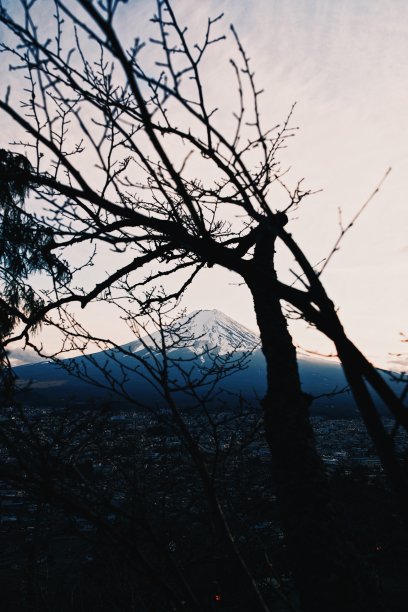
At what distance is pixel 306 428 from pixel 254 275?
4.20 ft

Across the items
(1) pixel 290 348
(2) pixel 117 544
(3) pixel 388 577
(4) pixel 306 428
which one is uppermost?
(1) pixel 290 348

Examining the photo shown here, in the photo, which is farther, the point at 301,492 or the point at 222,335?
the point at 222,335

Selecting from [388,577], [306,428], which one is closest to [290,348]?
[306,428]

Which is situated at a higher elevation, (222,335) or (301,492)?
(222,335)

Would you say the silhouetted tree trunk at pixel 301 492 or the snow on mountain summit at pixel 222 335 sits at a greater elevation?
the snow on mountain summit at pixel 222 335

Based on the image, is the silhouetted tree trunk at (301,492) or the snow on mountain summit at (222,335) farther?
the snow on mountain summit at (222,335)

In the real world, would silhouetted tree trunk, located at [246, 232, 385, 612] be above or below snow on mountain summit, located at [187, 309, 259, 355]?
below

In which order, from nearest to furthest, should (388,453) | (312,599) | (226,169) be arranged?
(388,453) < (226,169) < (312,599)

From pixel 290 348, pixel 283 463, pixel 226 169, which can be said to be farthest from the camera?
pixel 290 348

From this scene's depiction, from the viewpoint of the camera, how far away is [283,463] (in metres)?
1.82

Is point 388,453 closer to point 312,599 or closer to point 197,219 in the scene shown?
point 197,219

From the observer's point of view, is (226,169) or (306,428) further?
(306,428)

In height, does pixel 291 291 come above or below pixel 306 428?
above

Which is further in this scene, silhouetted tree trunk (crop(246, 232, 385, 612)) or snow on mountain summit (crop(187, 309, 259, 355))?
snow on mountain summit (crop(187, 309, 259, 355))
